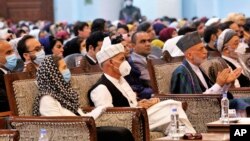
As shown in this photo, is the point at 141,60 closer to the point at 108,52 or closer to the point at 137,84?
the point at 137,84

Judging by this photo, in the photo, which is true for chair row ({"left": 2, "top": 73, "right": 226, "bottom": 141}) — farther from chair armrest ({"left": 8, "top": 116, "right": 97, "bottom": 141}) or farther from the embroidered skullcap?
the embroidered skullcap

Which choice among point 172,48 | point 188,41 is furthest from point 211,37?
point 188,41

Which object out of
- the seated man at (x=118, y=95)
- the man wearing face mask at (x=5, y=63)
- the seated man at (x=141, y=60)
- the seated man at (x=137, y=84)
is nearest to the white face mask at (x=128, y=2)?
the seated man at (x=141, y=60)

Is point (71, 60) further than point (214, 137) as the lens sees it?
Yes

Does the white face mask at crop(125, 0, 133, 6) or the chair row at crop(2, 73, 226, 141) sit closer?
the chair row at crop(2, 73, 226, 141)

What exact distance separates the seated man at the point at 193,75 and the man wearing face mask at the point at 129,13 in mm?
11005

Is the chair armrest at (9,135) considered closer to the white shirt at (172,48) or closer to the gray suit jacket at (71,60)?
the gray suit jacket at (71,60)

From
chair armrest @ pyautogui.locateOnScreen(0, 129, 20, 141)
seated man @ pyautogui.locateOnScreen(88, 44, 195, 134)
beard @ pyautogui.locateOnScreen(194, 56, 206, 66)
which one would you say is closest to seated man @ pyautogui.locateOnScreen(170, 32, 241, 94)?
beard @ pyautogui.locateOnScreen(194, 56, 206, 66)

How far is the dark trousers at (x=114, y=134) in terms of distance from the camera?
6.45m

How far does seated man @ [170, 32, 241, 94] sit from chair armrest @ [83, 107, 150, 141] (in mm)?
1166

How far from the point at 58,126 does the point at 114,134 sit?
416 mm

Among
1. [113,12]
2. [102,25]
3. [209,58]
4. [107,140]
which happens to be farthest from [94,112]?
[113,12]

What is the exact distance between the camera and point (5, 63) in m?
8.09

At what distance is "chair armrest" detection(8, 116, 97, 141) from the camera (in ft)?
20.5
